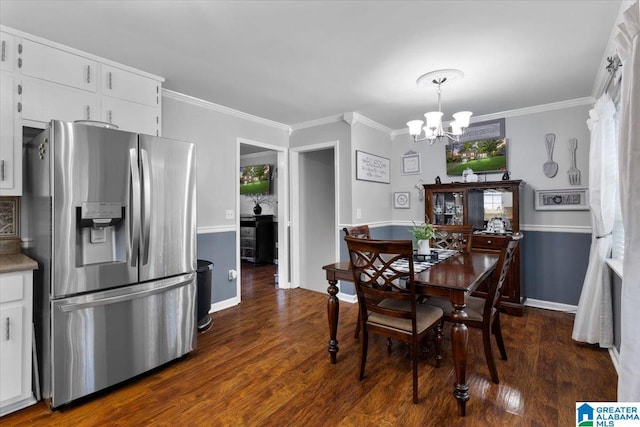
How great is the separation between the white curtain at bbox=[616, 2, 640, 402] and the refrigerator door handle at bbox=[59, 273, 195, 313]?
2.54m

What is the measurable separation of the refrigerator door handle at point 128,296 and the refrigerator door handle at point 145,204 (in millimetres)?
212

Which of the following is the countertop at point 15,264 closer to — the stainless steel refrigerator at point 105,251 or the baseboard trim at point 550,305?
the stainless steel refrigerator at point 105,251

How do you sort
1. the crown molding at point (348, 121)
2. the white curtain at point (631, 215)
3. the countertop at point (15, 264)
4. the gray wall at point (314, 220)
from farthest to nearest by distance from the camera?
1. the gray wall at point (314, 220)
2. the crown molding at point (348, 121)
3. the countertop at point (15, 264)
4. the white curtain at point (631, 215)

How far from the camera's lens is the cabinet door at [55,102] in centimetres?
216

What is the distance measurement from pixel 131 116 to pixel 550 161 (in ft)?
14.4

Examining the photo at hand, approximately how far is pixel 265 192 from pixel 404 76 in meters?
4.49

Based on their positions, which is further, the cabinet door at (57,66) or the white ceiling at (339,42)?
the cabinet door at (57,66)

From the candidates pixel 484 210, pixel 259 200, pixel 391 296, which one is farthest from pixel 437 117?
pixel 259 200

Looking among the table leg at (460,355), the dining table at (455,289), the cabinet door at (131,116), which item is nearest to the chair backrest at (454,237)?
the dining table at (455,289)

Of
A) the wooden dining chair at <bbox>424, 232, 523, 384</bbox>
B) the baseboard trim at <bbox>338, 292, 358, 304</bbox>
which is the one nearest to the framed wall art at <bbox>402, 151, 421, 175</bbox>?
the baseboard trim at <bbox>338, 292, 358, 304</bbox>

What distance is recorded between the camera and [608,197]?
2664 millimetres

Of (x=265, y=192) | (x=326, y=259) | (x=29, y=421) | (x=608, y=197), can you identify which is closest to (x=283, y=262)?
(x=326, y=259)

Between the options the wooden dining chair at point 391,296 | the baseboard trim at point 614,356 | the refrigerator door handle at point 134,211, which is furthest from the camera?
the baseboard trim at point 614,356

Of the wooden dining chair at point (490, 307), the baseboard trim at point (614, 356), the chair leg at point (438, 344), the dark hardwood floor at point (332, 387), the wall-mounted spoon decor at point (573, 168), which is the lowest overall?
the dark hardwood floor at point (332, 387)
